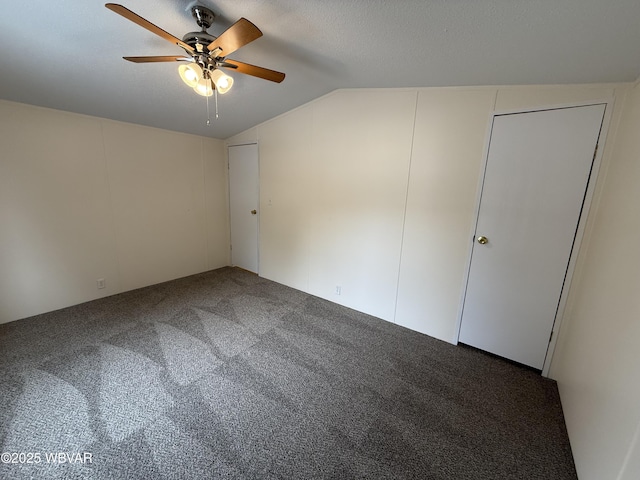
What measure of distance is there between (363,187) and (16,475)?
306 cm

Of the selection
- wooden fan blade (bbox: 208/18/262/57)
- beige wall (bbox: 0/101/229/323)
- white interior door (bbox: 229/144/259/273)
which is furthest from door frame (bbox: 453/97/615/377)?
beige wall (bbox: 0/101/229/323)

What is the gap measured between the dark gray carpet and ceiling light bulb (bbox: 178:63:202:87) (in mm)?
2095

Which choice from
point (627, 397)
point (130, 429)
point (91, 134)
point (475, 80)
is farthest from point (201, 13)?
point (627, 397)

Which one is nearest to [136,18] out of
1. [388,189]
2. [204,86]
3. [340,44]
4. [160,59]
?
[160,59]

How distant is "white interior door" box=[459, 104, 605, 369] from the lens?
181 centimetres

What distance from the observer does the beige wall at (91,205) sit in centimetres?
243

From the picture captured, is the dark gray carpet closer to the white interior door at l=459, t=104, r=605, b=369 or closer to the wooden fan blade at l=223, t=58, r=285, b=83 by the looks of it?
the white interior door at l=459, t=104, r=605, b=369

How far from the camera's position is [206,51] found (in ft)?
4.76

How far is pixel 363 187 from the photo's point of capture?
2750mm

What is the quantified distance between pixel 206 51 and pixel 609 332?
8.93 ft

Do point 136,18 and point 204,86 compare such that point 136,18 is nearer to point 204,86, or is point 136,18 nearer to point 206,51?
point 206,51

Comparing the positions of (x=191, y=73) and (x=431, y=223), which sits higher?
(x=191, y=73)

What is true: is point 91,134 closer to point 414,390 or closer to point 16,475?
point 16,475

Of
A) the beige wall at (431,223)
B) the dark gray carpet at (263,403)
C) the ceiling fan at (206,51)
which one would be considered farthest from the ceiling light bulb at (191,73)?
the dark gray carpet at (263,403)
